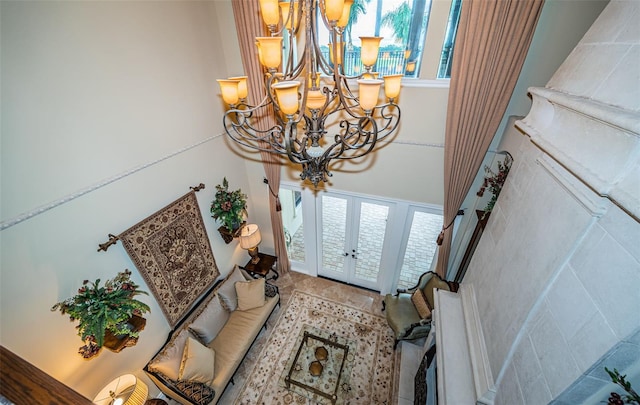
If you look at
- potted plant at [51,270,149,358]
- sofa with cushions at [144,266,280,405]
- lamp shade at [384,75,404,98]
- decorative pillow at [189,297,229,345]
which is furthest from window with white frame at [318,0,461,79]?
decorative pillow at [189,297,229,345]

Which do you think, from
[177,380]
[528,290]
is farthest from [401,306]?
[177,380]

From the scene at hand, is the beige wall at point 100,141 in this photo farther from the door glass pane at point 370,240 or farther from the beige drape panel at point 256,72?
the door glass pane at point 370,240

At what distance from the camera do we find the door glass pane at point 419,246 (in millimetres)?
4039

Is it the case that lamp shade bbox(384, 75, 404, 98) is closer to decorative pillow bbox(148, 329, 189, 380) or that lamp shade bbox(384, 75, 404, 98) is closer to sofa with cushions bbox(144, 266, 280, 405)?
sofa with cushions bbox(144, 266, 280, 405)

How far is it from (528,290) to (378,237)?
→ 2.96 metres

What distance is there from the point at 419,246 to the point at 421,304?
1.05 metres

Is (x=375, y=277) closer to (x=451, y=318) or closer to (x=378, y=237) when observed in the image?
(x=378, y=237)

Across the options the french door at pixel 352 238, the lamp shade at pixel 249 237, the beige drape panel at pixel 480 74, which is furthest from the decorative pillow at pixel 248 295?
the beige drape panel at pixel 480 74

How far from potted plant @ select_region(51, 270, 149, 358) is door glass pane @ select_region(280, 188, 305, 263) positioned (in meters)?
2.97

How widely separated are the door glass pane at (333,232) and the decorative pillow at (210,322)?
2.13 meters

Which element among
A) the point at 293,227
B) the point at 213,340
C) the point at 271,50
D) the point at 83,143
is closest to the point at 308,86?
the point at 271,50

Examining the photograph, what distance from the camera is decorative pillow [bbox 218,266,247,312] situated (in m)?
3.97

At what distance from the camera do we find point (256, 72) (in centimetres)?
343

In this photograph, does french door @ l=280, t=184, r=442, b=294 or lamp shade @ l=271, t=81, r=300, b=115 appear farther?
french door @ l=280, t=184, r=442, b=294
